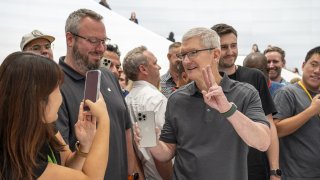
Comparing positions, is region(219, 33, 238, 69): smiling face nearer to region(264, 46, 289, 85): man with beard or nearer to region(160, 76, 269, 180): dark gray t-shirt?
region(160, 76, 269, 180): dark gray t-shirt

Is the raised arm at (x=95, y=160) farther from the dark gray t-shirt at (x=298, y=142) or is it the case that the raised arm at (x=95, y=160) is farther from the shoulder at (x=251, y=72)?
the dark gray t-shirt at (x=298, y=142)

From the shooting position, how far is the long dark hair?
1619 mm

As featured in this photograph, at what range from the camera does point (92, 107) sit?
1918 mm

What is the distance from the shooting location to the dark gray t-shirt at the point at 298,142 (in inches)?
131

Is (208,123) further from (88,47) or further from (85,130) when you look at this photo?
(88,47)

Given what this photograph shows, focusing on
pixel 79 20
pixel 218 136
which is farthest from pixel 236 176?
pixel 79 20

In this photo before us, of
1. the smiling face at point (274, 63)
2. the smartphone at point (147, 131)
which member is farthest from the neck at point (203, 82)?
the smiling face at point (274, 63)

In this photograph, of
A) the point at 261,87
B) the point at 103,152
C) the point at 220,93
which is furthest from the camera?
the point at 261,87

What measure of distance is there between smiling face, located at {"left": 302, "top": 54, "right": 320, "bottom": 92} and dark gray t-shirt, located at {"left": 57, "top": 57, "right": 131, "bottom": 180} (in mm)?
1497

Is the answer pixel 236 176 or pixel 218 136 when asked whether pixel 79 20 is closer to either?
pixel 218 136

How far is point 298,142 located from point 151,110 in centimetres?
121

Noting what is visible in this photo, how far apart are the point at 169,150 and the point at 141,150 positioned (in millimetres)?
613

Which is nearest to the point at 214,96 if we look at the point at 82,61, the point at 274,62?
the point at 82,61

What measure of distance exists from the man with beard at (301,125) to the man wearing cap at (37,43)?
1.76 m
